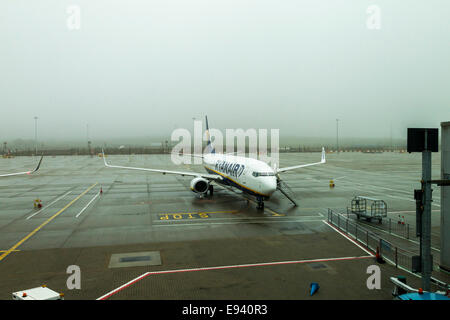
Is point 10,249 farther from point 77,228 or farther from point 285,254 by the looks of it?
point 285,254

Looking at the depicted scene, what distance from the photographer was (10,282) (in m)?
15.0

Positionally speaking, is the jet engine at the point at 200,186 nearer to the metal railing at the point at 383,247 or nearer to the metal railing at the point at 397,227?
the metal railing at the point at 383,247

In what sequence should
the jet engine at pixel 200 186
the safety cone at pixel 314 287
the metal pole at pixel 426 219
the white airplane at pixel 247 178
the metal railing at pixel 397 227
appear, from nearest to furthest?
1. the metal pole at pixel 426 219
2. the safety cone at pixel 314 287
3. the metal railing at pixel 397 227
4. the white airplane at pixel 247 178
5. the jet engine at pixel 200 186

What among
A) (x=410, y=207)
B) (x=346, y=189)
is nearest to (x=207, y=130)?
(x=346, y=189)

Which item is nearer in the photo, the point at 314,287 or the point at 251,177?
the point at 314,287

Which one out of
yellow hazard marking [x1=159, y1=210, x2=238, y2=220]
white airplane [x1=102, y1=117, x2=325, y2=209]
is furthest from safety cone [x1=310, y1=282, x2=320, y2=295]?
white airplane [x1=102, y1=117, x2=325, y2=209]

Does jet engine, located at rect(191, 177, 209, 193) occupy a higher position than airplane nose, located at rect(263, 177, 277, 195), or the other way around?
airplane nose, located at rect(263, 177, 277, 195)

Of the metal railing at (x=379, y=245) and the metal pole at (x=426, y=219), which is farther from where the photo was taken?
the metal railing at (x=379, y=245)

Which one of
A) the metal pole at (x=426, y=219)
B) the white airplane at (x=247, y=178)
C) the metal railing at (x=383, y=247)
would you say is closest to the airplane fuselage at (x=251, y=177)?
the white airplane at (x=247, y=178)

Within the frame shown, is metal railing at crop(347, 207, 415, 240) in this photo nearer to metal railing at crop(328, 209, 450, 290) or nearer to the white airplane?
metal railing at crop(328, 209, 450, 290)

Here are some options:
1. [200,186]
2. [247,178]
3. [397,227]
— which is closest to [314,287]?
[397,227]

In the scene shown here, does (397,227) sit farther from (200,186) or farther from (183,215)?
(200,186)
